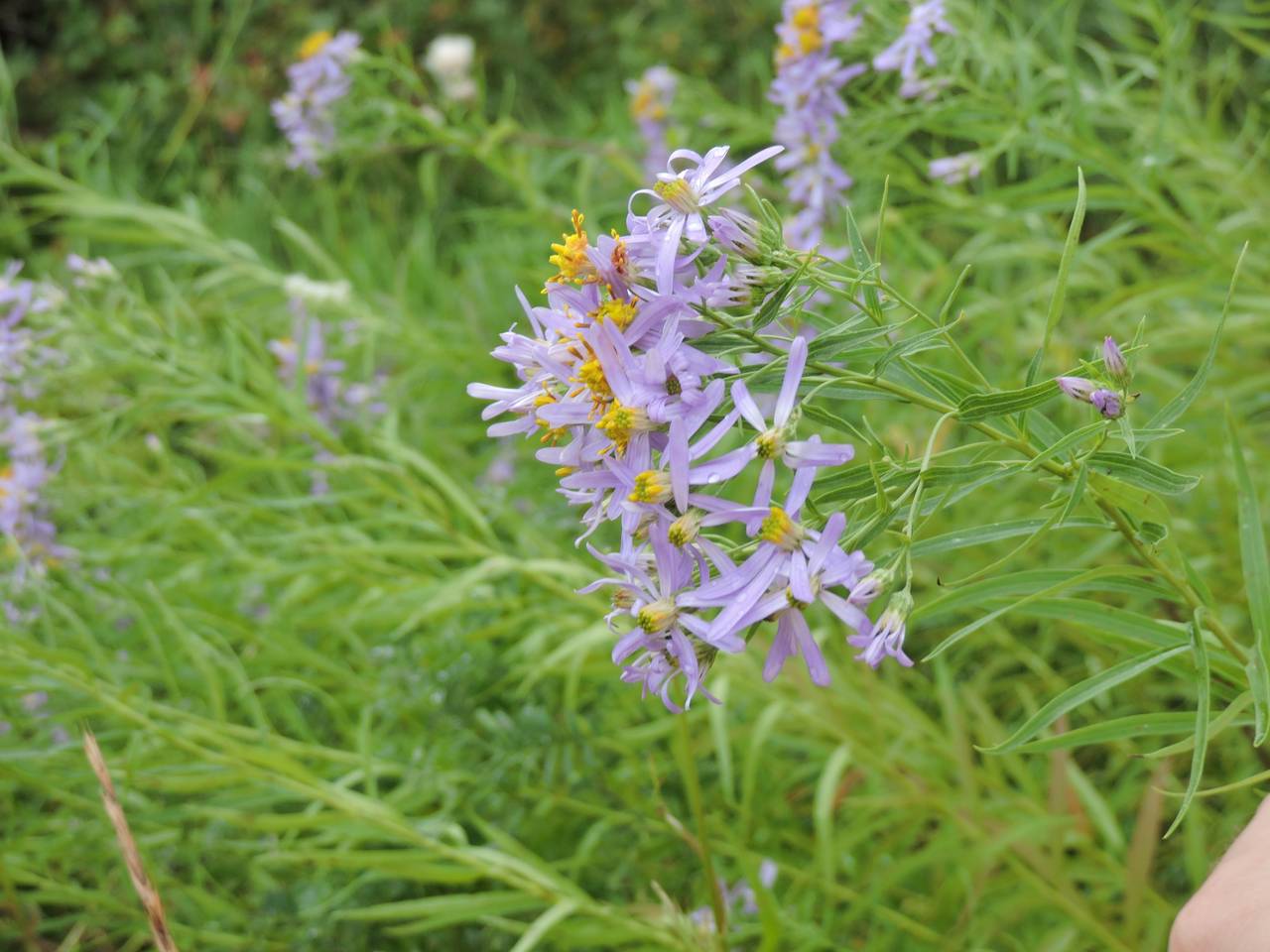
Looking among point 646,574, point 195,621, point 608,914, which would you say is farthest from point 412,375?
point 646,574

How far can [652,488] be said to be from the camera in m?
0.63

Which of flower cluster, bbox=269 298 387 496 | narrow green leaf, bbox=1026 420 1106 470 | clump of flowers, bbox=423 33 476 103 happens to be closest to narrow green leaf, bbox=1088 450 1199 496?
narrow green leaf, bbox=1026 420 1106 470

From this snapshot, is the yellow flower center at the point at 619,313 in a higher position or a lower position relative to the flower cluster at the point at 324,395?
higher

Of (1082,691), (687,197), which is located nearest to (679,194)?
(687,197)

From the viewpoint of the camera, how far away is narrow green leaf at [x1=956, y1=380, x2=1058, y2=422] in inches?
25.0

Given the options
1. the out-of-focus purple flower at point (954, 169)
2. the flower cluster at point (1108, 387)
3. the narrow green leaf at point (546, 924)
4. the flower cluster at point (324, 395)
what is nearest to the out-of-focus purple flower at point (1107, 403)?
the flower cluster at point (1108, 387)

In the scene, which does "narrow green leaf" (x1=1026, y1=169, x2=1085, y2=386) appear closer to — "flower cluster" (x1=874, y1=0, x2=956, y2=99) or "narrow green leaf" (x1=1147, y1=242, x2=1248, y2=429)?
"narrow green leaf" (x1=1147, y1=242, x2=1248, y2=429)

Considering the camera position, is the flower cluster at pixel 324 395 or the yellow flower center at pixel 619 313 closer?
the yellow flower center at pixel 619 313

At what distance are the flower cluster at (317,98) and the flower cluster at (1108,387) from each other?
157 cm

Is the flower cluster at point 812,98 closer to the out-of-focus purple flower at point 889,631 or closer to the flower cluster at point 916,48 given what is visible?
the flower cluster at point 916,48

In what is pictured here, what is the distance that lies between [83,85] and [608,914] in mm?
4090

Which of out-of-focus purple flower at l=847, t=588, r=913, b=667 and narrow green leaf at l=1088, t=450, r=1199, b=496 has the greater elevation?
narrow green leaf at l=1088, t=450, r=1199, b=496

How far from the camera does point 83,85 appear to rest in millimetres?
4355

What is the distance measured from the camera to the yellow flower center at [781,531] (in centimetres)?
62
